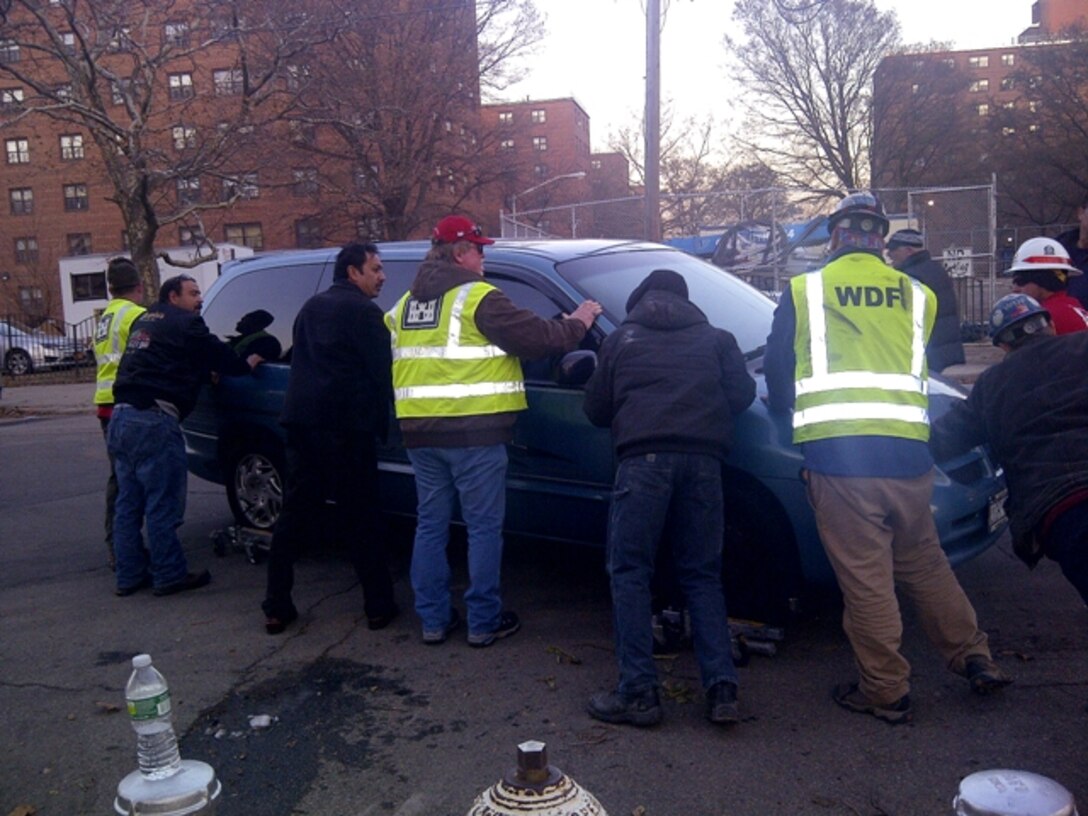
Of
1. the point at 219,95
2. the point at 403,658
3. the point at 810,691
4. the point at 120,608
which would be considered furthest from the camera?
the point at 219,95

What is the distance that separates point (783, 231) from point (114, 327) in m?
13.8

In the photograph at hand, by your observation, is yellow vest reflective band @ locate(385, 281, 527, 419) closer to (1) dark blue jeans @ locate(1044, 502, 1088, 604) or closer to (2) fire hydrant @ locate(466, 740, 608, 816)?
(1) dark blue jeans @ locate(1044, 502, 1088, 604)

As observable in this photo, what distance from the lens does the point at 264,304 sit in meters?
6.95

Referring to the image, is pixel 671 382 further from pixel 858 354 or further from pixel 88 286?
pixel 88 286

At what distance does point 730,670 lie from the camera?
418 centimetres

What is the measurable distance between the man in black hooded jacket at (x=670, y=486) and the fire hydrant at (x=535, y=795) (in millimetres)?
2151

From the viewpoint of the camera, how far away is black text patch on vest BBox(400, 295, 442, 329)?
512cm

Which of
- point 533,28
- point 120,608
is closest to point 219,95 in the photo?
point 533,28

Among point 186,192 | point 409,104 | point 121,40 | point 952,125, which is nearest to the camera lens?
point 121,40

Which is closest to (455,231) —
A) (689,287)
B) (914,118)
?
(689,287)

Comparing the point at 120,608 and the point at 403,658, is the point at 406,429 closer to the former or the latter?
the point at 403,658

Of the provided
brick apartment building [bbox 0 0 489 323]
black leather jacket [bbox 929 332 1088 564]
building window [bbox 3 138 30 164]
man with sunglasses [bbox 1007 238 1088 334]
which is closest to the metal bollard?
black leather jacket [bbox 929 332 1088 564]

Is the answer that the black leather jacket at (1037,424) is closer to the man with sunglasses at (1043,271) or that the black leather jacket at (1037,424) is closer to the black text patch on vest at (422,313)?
the man with sunglasses at (1043,271)

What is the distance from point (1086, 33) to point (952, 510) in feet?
162
